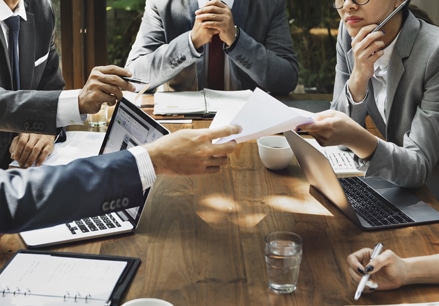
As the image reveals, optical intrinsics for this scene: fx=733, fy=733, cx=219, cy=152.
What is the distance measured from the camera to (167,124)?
274cm

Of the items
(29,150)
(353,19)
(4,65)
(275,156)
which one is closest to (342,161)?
(275,156)

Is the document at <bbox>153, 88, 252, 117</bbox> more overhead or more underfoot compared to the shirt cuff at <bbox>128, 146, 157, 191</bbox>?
more underfoot

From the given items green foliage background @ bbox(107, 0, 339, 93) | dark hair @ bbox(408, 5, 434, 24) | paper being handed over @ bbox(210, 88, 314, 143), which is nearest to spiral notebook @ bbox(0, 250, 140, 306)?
paper being handed over @ bbox(210, 88, 314, 143)

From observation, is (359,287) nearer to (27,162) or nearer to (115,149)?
(115,149)

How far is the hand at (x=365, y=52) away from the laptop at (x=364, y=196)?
38cm

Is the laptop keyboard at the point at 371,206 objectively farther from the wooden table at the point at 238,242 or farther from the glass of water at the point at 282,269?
the glass of water at the point at 282,269

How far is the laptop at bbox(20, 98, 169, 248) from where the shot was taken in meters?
1.77

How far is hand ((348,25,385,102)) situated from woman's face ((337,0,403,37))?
36 millimetres

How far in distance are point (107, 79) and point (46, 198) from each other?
2.28 feet

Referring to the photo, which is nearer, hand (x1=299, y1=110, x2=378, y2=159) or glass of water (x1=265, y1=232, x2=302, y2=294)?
glass of water (x1=265, y1=232, x2=302, y2=294)

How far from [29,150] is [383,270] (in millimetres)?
1213

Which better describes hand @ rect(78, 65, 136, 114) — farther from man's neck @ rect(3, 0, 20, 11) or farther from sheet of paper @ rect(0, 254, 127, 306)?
sheet of paper @ rect(0, 254, 127, 306)

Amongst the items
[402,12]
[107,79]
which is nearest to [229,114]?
[107,79]

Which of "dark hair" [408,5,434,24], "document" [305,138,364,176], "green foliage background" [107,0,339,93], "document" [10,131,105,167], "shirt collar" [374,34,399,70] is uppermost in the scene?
"dark hair" [408,5,434,24]
